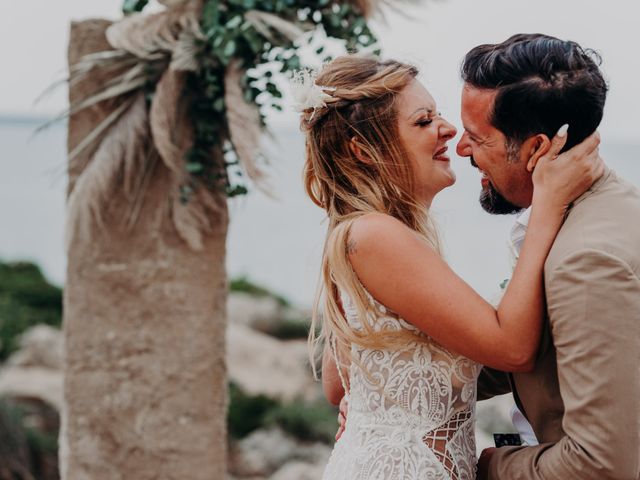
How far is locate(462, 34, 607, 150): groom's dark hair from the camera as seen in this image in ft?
5.83

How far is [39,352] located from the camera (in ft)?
27.8

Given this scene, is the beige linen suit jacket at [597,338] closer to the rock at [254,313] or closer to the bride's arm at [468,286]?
the bride's arm at [468,286]

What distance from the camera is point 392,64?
2.18 m

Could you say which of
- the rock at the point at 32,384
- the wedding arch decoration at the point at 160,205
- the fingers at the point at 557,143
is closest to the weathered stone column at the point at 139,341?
the wedding arch decoration at the point at 160,205

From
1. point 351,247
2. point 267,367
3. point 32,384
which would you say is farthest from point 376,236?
point 267,367

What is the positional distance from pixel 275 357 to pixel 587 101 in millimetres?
7016

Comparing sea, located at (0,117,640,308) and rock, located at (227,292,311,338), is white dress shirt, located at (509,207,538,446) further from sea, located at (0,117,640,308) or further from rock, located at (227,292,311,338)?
rock, located at (227,292,311,338)

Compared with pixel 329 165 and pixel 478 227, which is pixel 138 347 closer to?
pixel 329 165

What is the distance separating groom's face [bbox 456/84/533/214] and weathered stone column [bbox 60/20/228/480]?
6.15 ft

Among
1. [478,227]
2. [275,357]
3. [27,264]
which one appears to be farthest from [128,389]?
[478,227]

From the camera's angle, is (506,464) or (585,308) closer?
(585,308)

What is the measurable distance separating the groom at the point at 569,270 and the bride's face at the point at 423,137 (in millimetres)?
109

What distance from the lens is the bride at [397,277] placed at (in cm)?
182

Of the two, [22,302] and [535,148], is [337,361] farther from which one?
[22,302]
